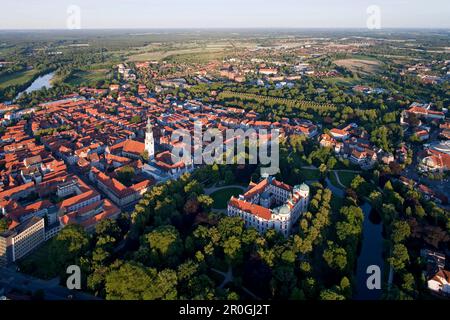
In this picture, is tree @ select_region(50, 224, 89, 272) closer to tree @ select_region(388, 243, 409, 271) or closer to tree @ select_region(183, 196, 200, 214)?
tree @ select_region(183, 196, 200, 214)

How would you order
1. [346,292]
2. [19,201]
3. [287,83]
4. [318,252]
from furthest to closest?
[287,83] → [19,201] → [318,252] → [346,292]

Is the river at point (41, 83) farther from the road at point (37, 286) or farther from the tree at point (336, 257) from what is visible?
the tree at point (336, 257)

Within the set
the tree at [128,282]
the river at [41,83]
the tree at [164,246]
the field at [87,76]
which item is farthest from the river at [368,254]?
the river at [41,83]

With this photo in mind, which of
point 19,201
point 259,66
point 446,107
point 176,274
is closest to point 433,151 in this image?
point 446,107

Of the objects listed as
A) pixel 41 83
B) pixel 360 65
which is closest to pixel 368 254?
pixel 41 83
